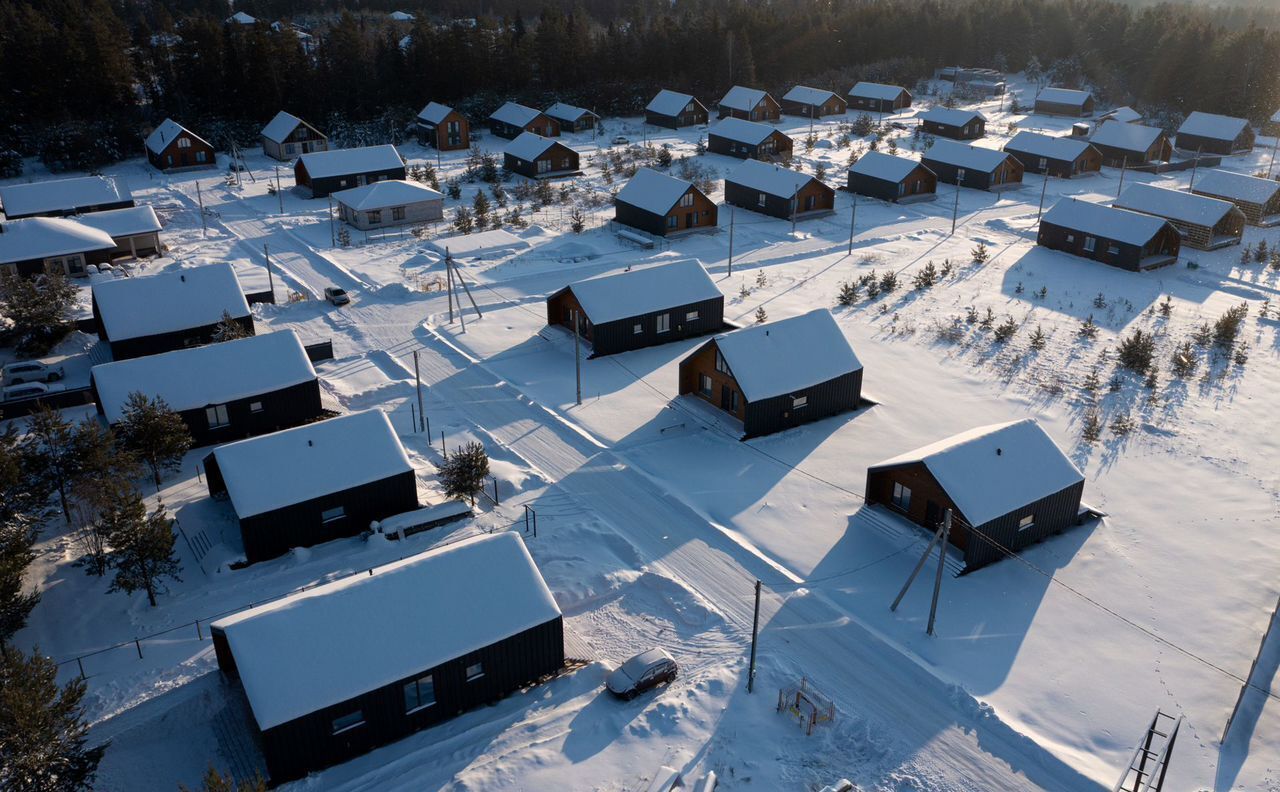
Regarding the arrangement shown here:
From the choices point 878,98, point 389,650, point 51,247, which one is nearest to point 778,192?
point 51,247

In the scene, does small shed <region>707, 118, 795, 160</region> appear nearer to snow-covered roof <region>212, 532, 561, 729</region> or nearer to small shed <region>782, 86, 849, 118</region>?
small shed <region>782, 86, 849, 118</region>

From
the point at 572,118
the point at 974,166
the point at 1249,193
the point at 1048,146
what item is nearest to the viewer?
the point at 1249,193

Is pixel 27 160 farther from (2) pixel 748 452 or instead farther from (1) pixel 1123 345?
(1) pixel 1123 345

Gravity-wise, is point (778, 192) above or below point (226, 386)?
below

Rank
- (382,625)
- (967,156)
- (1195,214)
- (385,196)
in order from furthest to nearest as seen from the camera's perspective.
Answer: (967,156)
(385,196)
(1195,214)
(382,625)

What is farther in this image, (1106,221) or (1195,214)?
(1195,214)

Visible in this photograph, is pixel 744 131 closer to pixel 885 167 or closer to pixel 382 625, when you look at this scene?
pixel 885 167

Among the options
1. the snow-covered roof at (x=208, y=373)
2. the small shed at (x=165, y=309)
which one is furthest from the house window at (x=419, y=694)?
the small shed at (x=165, y=309)

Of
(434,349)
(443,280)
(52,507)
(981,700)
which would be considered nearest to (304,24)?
(443,280)
